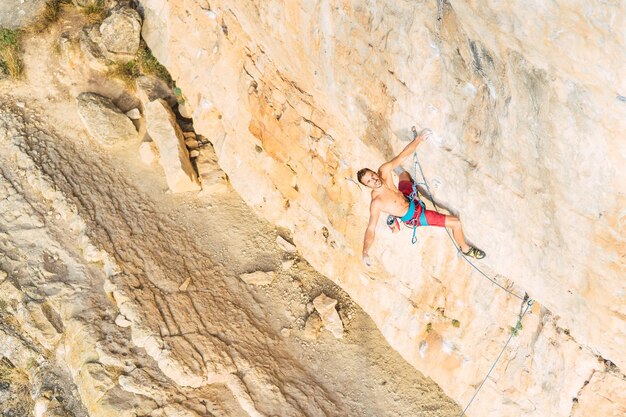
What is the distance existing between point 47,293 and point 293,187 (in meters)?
4.48

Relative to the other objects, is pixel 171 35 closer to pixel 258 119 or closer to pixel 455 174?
pixel 258 119

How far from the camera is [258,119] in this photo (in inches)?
402

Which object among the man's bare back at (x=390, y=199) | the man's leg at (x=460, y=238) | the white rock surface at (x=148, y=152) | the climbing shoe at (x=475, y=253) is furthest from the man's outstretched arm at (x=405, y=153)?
the white rock surface at (x=148, y=152)

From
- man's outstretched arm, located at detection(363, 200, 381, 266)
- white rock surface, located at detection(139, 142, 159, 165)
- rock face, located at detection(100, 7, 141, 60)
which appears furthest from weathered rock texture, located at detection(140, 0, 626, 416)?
rock face, located at detection(100, 7, 141, 60)

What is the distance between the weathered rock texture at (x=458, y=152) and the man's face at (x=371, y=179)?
0.53 m

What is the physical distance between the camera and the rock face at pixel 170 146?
11.5 metres

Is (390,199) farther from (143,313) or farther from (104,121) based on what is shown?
(104,121)

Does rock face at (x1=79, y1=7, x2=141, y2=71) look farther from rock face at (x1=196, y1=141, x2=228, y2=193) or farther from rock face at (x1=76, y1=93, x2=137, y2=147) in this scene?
rock face at (x1=196, y1=141, x2=228, y2=193)

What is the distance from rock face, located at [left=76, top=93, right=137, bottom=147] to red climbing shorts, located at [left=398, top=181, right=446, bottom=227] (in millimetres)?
6823

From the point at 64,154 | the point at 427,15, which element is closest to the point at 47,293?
the point at 64,154

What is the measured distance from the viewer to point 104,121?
11812 mm

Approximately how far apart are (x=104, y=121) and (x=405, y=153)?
744cm

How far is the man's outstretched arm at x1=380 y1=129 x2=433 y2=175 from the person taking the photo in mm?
6523

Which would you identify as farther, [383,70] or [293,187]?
[293,187]
